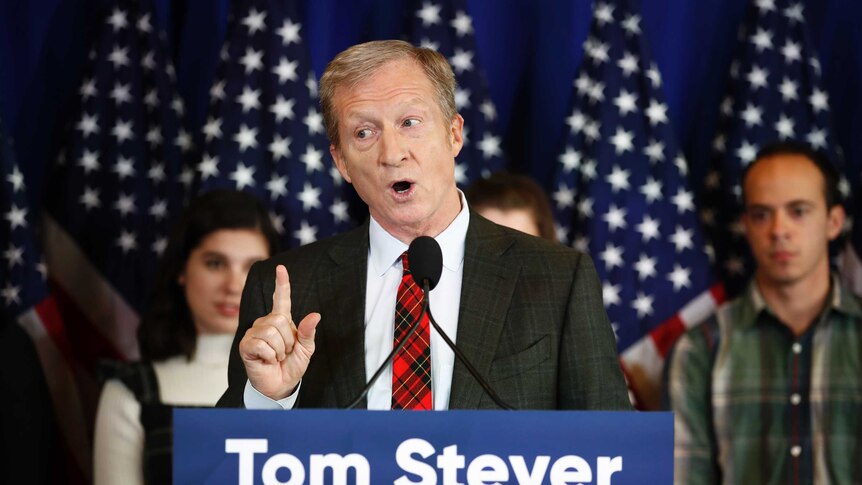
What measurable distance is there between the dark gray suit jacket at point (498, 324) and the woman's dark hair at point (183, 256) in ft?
5.31

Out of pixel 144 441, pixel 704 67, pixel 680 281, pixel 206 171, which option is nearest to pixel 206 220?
pixel 206 171

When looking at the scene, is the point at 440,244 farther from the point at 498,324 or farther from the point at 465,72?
the point at 465,72

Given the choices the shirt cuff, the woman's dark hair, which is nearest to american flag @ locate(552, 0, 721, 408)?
the woman's dark hair

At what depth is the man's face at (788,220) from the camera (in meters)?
3.72

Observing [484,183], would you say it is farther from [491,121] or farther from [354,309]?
[354,309]

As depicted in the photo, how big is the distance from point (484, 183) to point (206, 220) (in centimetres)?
89

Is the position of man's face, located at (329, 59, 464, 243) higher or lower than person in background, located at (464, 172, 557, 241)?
lower

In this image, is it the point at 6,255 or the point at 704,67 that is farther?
the point at 704,67

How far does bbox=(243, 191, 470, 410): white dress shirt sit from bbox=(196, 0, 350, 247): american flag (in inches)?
81.3

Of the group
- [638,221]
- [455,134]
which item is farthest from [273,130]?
[455,134]

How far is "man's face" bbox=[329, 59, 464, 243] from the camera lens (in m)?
1.84

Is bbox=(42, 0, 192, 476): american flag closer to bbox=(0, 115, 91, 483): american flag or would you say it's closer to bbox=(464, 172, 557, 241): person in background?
bbox=(0, 115, 91, 483): american flag

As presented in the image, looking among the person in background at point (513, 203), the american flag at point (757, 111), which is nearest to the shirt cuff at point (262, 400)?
the person in background at point (513, 203)

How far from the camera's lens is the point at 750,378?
375cm
